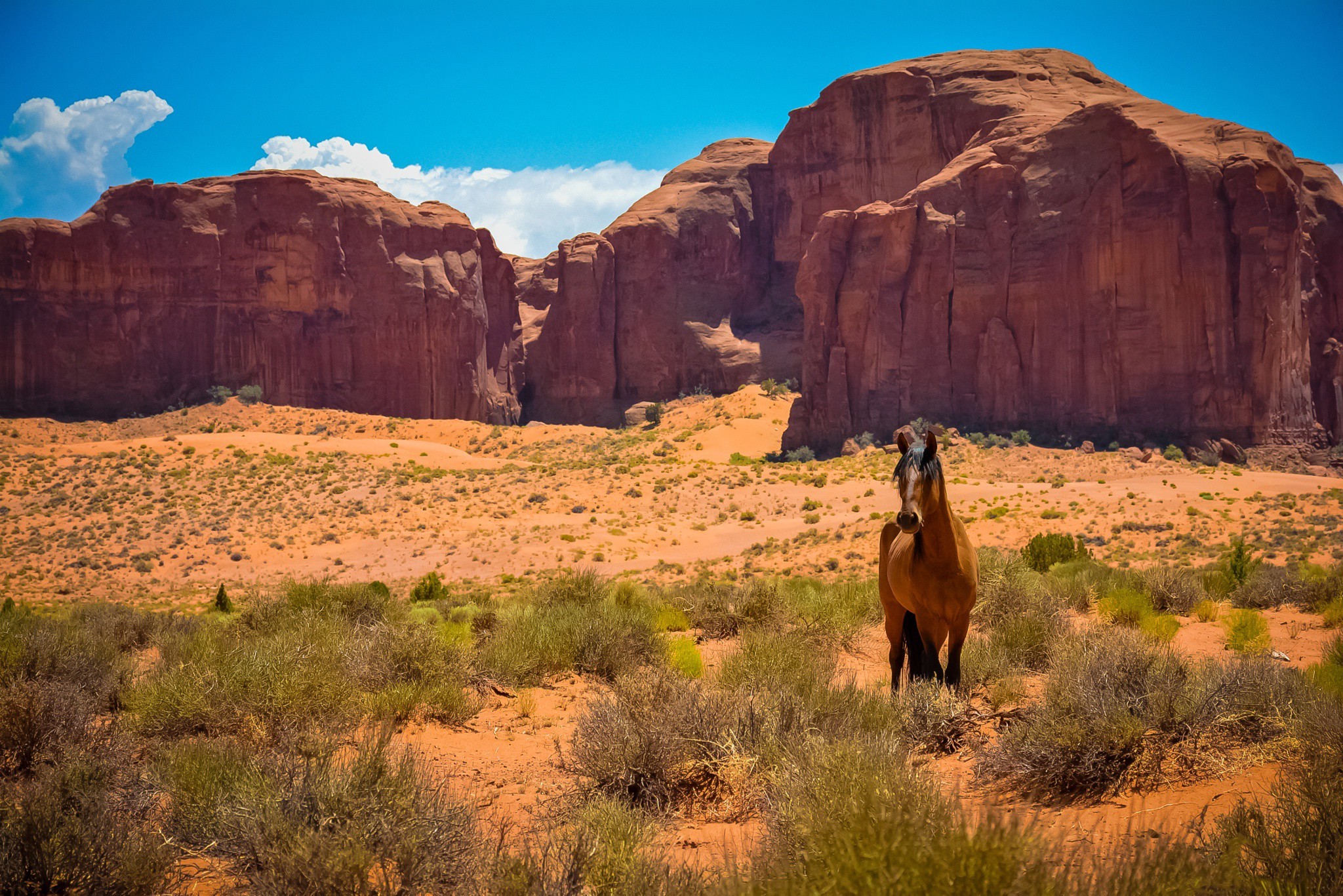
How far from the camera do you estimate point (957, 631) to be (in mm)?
7094

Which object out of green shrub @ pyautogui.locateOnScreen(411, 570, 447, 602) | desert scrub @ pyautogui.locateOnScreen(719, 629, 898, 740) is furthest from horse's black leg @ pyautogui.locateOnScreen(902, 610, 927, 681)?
green shrub @ pyautogui.locateOnScreen(411, 570, 447, 602)

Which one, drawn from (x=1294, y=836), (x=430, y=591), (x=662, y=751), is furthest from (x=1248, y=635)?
(x=430, y=591)

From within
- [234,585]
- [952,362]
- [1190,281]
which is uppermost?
[1190,281]

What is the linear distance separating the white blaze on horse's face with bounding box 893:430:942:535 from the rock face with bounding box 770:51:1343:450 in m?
39.0

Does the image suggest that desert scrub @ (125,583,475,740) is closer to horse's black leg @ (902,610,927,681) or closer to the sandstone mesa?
horse's black leg @ (902,610,927,681)

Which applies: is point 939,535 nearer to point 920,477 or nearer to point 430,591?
point 920,477

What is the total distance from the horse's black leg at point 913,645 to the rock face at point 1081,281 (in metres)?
38.0

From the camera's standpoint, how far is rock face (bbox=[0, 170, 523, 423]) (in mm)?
55594

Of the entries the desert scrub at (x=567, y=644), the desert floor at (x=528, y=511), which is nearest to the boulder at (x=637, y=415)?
the desert floor at (x=528, y=511)

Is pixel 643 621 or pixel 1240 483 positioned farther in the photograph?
pixel 1240 483

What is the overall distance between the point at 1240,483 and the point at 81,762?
35.7 m

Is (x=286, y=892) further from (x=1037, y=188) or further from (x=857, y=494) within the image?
(x=1037, y=188)

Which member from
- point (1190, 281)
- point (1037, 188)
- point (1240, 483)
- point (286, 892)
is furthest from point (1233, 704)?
point (1037, 188)

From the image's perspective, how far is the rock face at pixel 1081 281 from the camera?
38.6 m
